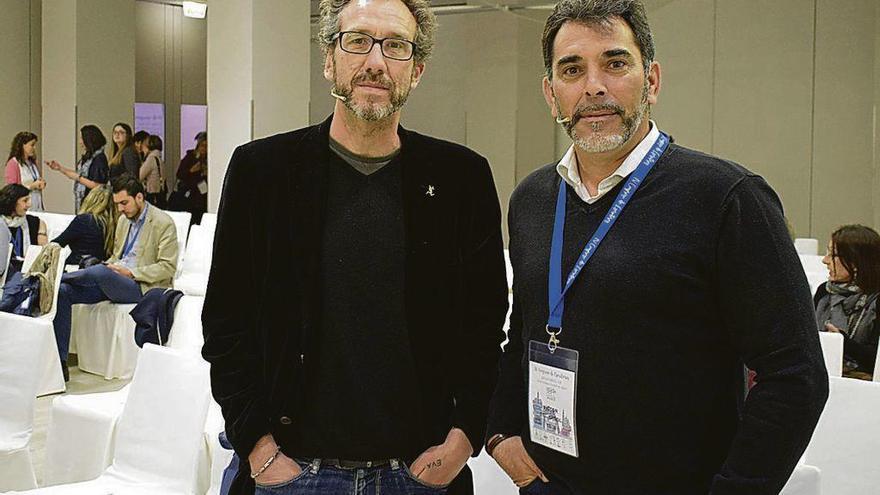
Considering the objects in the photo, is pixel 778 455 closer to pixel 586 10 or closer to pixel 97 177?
pixel 586 10

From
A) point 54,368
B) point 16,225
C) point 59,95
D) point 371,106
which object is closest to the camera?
point 371,106

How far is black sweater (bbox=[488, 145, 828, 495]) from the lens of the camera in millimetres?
1744

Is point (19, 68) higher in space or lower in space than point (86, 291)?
higher

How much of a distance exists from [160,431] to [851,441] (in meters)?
2.35

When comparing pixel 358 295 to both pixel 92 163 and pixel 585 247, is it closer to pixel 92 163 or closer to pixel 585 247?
pixel 585 247

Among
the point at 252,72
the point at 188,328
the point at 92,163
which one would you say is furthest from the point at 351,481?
the point at 92,163

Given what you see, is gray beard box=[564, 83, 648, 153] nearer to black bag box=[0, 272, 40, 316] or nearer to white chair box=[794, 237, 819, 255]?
black bag box=[0, 272, 40, 316]

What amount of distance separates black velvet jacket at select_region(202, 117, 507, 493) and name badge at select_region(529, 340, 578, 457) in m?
0.22

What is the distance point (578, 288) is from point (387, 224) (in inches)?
17.4

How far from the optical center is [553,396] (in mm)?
1946

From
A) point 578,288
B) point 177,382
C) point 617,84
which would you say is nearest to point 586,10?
point 617,84

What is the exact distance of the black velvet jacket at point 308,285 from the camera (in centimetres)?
213

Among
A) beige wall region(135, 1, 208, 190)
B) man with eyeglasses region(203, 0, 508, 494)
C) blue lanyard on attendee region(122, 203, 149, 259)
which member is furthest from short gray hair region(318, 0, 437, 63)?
beige wall region(135, 1, 208, 190)

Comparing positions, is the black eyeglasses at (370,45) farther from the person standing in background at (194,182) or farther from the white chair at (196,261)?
the person standing in background at (194,182)
